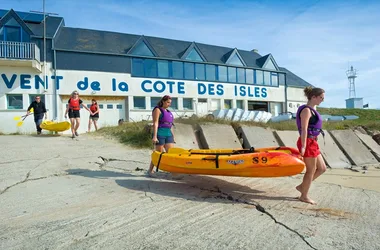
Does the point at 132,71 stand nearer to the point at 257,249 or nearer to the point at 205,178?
the point at 205,178

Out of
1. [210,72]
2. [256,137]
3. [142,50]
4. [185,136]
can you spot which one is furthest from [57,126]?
[210,72]

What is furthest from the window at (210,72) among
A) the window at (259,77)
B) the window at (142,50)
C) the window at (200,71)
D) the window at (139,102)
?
the window at (139,102)

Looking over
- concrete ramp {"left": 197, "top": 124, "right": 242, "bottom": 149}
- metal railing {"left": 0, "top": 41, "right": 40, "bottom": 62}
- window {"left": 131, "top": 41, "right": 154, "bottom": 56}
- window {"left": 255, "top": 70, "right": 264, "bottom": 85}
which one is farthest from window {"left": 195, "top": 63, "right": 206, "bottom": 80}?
concrete ramp {"left": 197, "top": 124, "right": 242, "bottom": 149}

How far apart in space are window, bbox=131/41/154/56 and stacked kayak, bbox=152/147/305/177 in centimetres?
1614

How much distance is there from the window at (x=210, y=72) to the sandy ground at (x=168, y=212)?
16.9 m

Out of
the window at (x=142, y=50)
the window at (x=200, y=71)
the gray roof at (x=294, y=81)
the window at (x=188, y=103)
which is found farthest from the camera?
the gray roof at (x=294, y=81)

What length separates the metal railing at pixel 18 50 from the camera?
15492mm

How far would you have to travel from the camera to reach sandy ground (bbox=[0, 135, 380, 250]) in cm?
262

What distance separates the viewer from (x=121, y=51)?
62.8 ft

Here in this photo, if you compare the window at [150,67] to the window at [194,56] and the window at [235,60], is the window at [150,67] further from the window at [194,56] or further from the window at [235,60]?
the window at [235,60]

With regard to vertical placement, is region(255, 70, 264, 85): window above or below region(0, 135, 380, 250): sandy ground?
above

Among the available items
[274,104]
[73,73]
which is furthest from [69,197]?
[274,104]

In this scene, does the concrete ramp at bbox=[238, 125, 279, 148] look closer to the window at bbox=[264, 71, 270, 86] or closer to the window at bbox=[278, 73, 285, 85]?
the window at bbox=[264, 71, 270, 86]

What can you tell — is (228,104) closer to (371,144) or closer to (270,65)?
(270,65)
